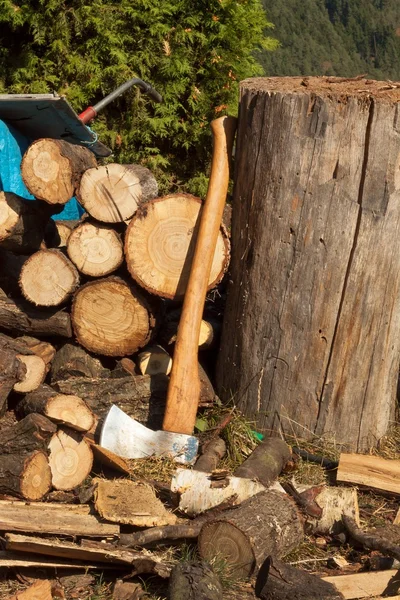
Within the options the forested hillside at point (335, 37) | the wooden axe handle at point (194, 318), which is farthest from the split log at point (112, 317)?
the forested hillside at point (335, 37)

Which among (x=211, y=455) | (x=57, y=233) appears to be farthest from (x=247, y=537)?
(x=57, y=233)

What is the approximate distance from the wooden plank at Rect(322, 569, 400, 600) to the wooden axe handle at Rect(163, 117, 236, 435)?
127 cm

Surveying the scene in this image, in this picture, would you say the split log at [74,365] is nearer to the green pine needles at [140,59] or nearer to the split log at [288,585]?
the split log at [288,585]

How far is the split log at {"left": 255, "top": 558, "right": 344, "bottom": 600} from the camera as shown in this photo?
293 centimetres

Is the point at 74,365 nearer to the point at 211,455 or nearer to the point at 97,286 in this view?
the point at 97,286

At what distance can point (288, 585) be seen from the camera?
297 cm

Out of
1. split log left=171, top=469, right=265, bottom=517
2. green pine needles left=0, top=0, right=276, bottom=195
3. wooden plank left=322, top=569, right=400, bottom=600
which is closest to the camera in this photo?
wooden plank left=322, top=569, right=400, bottom=600

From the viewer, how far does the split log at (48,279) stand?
4.50 meters

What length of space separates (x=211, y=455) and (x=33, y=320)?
1.30 metres

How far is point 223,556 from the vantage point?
123 inches

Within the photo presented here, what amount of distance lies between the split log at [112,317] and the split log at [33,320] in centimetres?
7

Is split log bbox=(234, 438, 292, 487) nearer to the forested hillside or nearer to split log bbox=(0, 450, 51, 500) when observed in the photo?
split log bbox=(0, 450, 51, 500)

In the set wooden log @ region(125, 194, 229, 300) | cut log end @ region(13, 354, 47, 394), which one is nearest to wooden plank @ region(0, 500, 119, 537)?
cut log end @ region(13, 354, 47, 394)

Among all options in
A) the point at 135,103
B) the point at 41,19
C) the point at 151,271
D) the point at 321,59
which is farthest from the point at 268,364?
the point at 321,59
